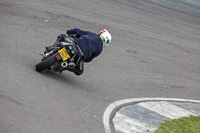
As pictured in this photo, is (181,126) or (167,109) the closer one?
(181,126)

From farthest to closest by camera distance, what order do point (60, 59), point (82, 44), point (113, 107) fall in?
point (82, 44) < point (60, 59) < point (113, 107)

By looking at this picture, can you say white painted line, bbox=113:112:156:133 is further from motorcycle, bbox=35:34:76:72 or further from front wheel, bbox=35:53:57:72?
front wheel, bbox=35:53:57:72

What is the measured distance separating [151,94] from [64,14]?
703cm

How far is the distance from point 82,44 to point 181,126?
2.83 meters

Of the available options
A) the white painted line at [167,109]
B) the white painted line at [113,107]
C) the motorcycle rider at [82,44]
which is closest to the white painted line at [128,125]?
the white painted line at [113,107]

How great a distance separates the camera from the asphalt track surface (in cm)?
637

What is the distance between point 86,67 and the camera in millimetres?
10016

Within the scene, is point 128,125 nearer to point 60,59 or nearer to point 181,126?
point 181,126

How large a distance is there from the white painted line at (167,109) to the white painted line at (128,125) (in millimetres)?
1072

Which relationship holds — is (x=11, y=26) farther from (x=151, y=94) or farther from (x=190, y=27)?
(x=190, y=27)

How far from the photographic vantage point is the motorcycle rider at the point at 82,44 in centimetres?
832

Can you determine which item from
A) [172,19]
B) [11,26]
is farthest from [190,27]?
[11,26]

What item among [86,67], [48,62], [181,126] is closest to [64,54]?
[48,62]

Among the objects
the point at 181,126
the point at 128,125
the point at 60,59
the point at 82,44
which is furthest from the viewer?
the point at 82,44
